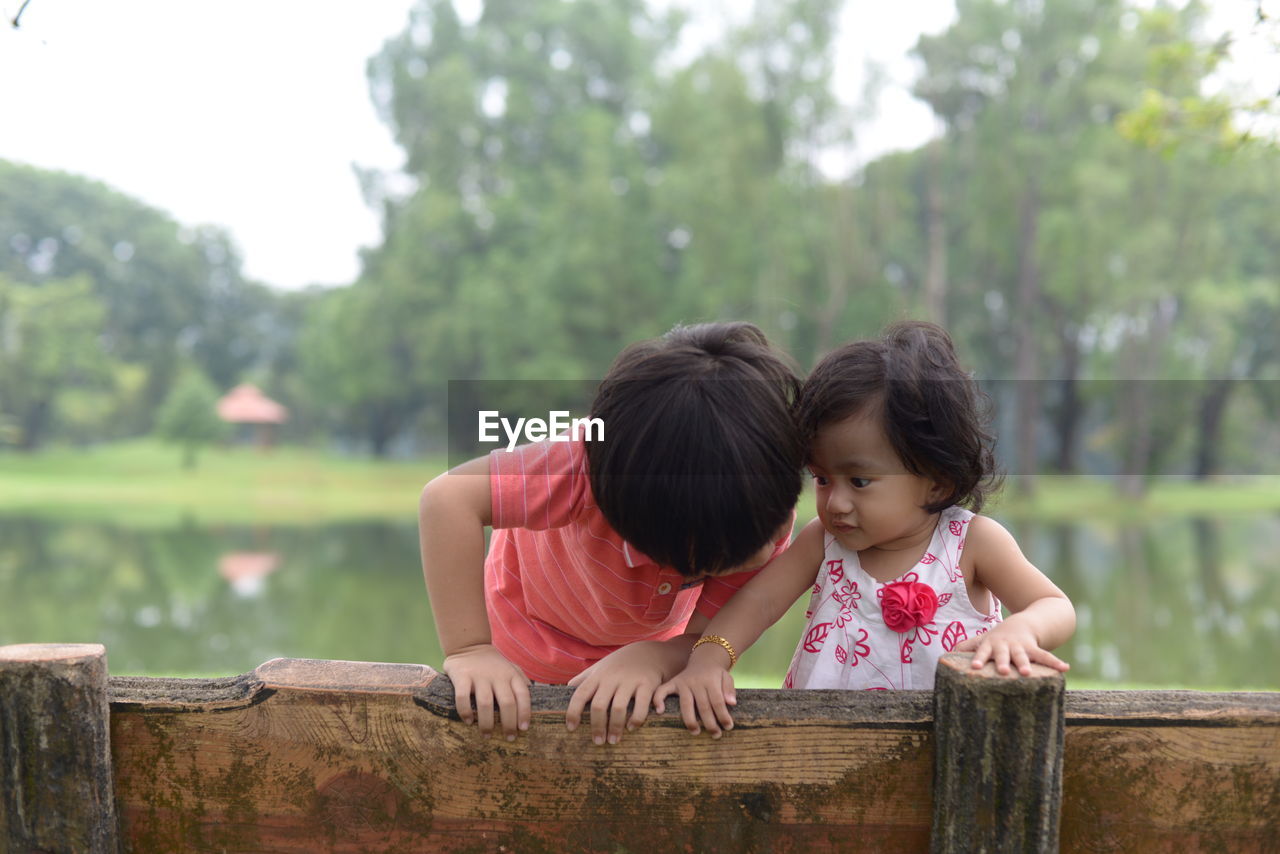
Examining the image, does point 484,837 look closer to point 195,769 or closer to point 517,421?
point 195,769

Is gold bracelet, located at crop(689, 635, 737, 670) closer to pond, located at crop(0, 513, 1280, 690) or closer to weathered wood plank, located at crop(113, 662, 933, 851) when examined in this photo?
weathered wood plank, located at crop(113, 662, 933, 851)

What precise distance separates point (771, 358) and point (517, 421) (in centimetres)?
48

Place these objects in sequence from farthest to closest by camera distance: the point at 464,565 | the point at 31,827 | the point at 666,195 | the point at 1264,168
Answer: the point at 666,195 → the point at 1264,168 → the point at 464,565 → the point at 31,827

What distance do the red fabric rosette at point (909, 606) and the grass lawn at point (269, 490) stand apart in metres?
14.3

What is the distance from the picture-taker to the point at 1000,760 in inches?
37.7

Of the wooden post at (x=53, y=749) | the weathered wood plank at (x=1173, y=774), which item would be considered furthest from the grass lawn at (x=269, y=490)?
the wooden post at (x=53, y=749)

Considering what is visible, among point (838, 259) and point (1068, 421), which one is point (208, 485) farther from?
point (1068, 421)

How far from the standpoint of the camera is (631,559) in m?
1.44

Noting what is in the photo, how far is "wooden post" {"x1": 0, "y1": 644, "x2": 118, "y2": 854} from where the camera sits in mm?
982

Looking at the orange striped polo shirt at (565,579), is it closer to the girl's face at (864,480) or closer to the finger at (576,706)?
the girl's face at (864,480)

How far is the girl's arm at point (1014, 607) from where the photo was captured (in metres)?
1.04

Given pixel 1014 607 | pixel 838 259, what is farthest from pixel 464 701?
pixel 838 259

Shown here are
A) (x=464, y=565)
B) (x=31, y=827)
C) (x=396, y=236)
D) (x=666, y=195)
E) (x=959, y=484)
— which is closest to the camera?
(x=31, y=827)

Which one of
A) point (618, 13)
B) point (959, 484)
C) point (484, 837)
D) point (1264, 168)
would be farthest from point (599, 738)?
point (618, 13)
